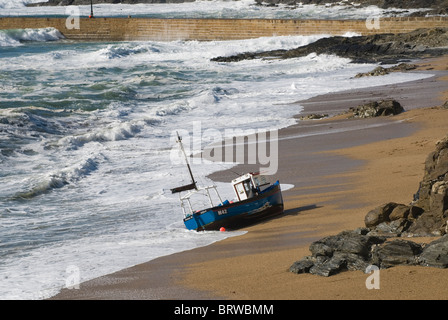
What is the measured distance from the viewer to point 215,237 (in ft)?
41.6

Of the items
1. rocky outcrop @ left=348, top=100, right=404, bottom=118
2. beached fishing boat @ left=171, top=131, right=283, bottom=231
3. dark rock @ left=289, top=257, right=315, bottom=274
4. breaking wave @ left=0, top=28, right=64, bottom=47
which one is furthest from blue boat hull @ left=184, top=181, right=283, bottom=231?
breaking wave @ left=0, top=28, right=64, bottom=47

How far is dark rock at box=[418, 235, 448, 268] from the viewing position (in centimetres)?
861

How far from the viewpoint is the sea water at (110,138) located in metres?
12.2

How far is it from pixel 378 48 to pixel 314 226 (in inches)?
1452

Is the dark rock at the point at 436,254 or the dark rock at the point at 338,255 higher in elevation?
the dark rock at the point at 436,254

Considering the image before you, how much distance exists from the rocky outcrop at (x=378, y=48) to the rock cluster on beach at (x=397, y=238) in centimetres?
3254

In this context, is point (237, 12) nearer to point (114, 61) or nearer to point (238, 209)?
point (114, 61)

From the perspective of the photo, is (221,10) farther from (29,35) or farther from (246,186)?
(246,186)

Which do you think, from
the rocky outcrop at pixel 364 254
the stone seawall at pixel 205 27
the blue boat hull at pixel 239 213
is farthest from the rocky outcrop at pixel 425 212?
the stone seawall at pixel 205 27

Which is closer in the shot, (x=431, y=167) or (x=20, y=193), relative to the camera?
(x=431, y=167)

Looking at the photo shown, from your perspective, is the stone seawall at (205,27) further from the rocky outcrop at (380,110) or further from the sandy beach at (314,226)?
the sandy beach at (314,226)

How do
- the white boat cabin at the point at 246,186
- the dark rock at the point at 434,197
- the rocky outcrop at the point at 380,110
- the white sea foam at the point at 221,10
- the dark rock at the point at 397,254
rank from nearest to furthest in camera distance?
the dark rock at the point at 397,254 < the dark rock at the point at 434,197 < the white boat cabin at the point at 246,186 < the rocky outcrop at the point at 380,110 < the white sea foam at the point at 221,10

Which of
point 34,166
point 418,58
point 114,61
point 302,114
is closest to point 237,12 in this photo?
point 114,61

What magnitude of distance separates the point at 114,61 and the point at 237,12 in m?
39.7
